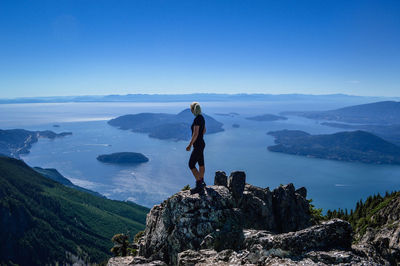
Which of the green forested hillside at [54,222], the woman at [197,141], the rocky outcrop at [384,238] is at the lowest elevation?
the green forested hillside at [54,222]

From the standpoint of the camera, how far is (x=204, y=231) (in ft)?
36.7

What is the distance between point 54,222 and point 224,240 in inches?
7122

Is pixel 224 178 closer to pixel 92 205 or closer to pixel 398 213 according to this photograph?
pixel 398 213

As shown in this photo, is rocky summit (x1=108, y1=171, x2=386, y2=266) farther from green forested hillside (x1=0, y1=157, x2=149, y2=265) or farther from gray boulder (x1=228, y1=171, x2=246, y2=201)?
green forested hillside (x1=0, y1=157, x2=149, y2=265)

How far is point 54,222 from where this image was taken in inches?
6206

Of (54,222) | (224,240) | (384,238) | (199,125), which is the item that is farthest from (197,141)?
(54,222)

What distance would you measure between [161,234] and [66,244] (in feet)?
534

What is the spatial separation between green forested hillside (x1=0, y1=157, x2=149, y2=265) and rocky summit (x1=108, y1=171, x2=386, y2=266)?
134 m

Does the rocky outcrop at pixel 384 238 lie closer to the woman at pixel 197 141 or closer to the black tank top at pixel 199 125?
the woman at pixel 197 141

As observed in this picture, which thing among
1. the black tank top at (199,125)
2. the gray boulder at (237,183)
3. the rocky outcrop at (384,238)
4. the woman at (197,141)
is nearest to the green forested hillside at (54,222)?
the rocky outcrop at (384,238)

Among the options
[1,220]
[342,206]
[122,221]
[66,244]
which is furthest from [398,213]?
[1,220]

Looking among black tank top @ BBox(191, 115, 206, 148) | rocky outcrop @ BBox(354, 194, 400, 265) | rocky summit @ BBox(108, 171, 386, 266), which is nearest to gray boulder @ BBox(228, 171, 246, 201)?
rocky summit @ BBox(108, 171, 386, 266)

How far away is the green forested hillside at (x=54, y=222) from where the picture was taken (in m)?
137

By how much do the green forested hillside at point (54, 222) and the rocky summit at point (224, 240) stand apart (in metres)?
134
